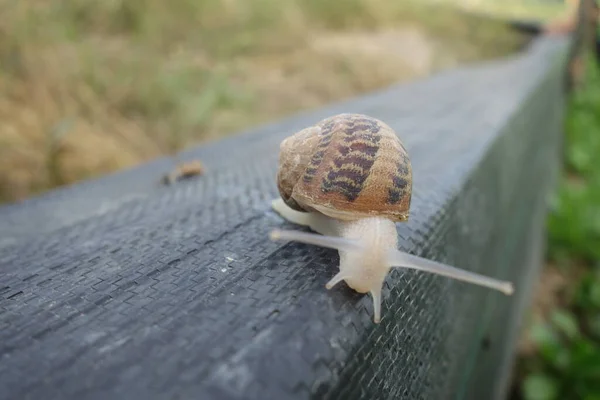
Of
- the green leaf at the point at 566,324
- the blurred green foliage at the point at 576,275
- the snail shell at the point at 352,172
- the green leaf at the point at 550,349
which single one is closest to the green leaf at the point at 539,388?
the blurred green foliage at the point at 576,275

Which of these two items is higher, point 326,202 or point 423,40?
point 326,202

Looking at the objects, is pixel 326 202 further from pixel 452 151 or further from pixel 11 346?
pixel 452 151

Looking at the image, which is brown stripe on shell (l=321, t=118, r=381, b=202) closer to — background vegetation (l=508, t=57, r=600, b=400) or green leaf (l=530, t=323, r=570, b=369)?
background vegetation (l=508, t=57, r=600, b=400)

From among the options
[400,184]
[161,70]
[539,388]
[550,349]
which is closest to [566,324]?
[550,349]

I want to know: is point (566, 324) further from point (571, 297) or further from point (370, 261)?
point (370, 261)

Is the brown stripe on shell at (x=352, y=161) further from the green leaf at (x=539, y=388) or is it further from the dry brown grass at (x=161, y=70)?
the dry brown grass at (x=161, y=70)

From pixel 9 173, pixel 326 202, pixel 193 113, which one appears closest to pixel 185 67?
pixel 193 113

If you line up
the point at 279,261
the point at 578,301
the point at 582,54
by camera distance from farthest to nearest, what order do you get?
the point at 582,54 < the point at 578,301 < the point at 279,261
